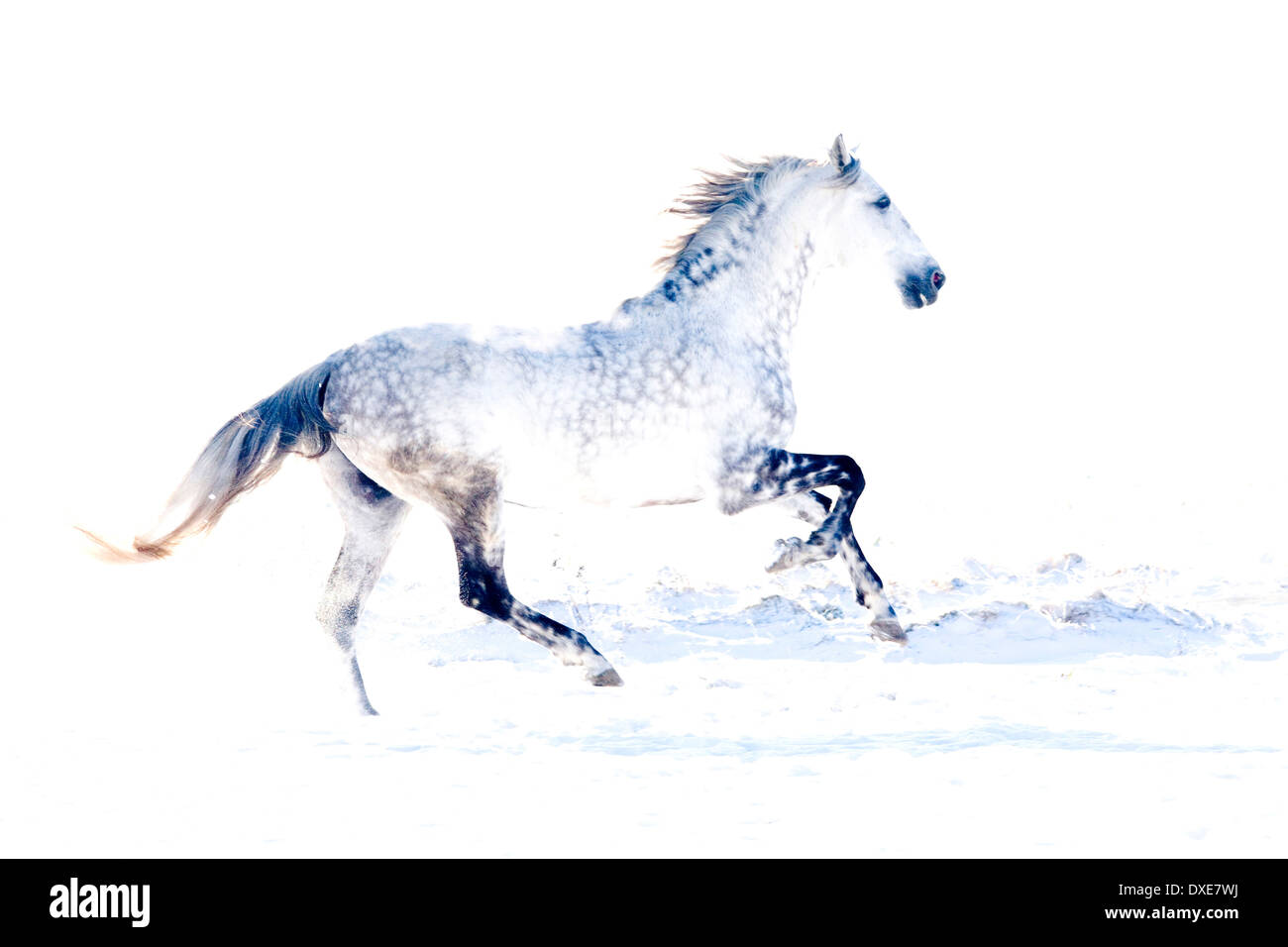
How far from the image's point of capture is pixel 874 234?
6340 mm

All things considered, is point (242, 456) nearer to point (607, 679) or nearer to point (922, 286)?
point (607, 679)

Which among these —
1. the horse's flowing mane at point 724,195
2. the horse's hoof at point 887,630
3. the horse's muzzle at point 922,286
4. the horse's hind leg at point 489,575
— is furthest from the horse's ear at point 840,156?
the horse's hind leg at point 489,575

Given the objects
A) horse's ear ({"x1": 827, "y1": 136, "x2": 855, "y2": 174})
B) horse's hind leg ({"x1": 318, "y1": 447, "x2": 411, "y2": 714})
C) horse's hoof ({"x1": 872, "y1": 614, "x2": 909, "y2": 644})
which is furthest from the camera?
horse's ear ({"x1": 827, "y1": 136, "x2": 855, "y2": 174})

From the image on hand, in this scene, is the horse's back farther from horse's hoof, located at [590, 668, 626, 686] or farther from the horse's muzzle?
the horse's muzzle

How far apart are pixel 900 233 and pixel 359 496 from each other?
10.3 feet

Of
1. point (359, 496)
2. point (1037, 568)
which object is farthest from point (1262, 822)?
point (1037, 568)

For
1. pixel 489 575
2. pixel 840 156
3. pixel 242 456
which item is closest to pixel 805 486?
pixel 489 575

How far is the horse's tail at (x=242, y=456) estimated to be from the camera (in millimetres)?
5484

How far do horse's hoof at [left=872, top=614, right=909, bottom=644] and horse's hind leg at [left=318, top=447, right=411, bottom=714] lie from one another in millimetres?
2415

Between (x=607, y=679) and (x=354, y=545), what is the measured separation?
4.58ft

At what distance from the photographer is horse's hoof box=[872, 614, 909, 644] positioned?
19.4 feet

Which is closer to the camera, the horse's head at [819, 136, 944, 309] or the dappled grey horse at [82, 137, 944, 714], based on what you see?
the dappled grey horse at [82, 137, 944, 714]

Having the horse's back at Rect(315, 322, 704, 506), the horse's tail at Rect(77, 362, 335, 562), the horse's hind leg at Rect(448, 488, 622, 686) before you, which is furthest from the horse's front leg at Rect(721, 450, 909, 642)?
the horse's tail at Rect(77, 362, 335, 562)

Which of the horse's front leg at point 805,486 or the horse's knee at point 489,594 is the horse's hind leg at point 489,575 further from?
the horse's front leg at point 805,486
